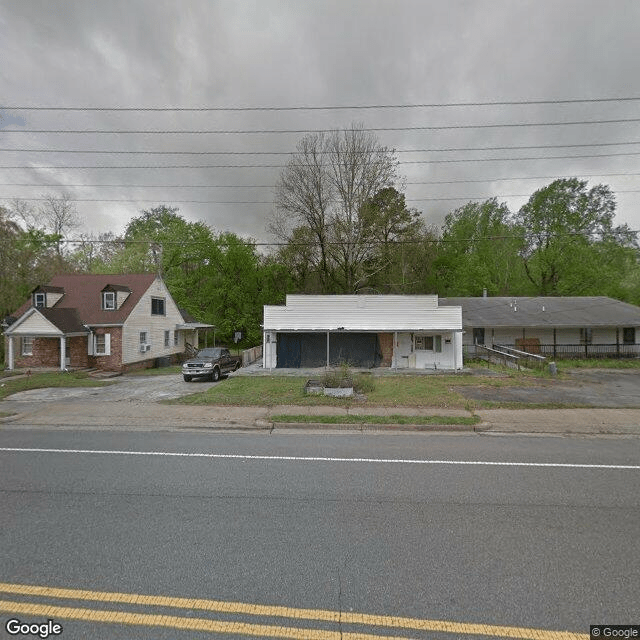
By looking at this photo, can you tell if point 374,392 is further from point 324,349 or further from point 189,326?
point 189,326

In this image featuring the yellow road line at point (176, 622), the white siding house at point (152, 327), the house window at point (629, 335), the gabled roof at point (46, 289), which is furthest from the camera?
the house window at point (629, 335)

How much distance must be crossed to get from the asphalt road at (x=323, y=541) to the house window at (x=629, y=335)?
29780mm

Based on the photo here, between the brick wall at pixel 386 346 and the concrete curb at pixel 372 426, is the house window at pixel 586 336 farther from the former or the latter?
the concrete curb at pixel 372 426

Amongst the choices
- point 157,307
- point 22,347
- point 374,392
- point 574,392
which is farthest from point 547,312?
point 22,347

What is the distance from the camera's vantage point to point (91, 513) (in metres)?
4.74

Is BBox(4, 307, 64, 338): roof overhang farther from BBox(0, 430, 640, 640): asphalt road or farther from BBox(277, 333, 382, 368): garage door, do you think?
BBox(0, 430, 640, 640): asphalt road

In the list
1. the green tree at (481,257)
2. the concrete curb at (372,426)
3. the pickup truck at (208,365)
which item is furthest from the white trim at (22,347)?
the green tree at (481,257)

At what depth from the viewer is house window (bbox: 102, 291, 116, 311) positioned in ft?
80.8

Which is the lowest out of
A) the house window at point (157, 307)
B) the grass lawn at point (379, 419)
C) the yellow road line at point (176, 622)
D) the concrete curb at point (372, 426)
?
the concrete curb at point (372, 426)

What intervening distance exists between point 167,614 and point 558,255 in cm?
4546

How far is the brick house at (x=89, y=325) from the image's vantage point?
2233 centimetres

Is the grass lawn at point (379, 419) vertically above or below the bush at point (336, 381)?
below

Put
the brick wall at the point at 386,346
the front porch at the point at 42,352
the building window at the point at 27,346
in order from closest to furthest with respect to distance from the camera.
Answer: the front porch at the point at 42,352 → the building window at the point at 27,346 → the brick wall at the point at 386,346

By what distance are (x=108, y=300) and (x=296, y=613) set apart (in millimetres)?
25894
